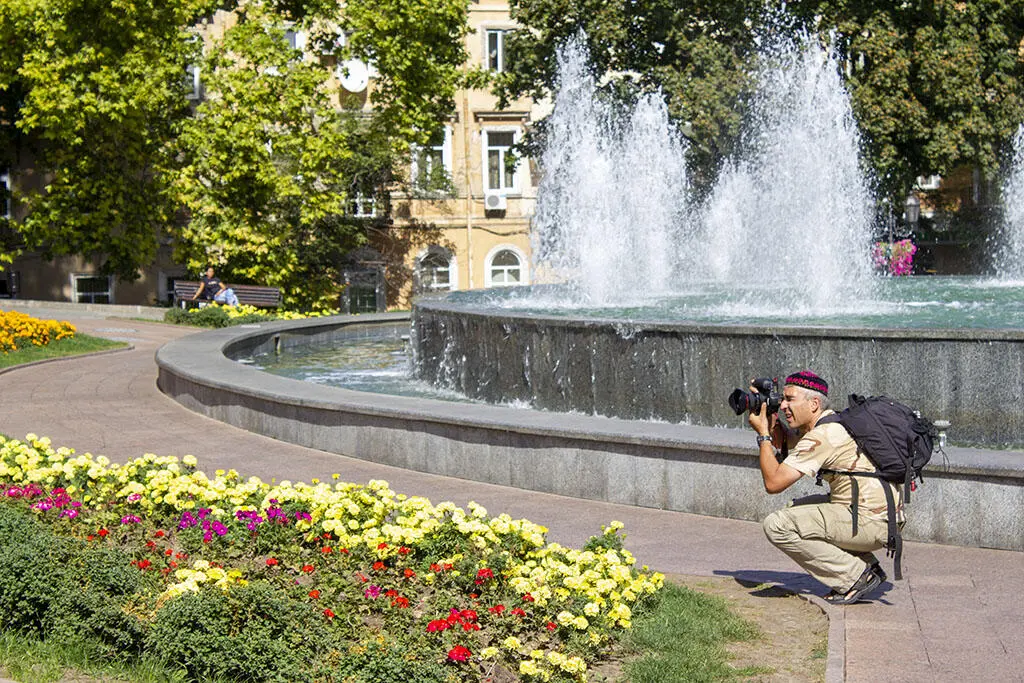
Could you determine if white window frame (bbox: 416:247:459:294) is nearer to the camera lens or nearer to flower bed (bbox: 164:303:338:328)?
flower bed (bbox: 164:303:338:328)

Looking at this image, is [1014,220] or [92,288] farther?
[92,288]

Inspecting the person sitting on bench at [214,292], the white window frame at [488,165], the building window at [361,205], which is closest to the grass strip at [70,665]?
the person sitting on bench at [214,292]

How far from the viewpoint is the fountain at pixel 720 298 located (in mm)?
11852

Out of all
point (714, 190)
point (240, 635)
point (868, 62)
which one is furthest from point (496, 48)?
point (240, 635)

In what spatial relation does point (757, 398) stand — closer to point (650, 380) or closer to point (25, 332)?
point (650, 380)

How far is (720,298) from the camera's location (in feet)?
70.5

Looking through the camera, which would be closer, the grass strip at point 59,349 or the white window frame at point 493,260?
the grass strip at point 59,349

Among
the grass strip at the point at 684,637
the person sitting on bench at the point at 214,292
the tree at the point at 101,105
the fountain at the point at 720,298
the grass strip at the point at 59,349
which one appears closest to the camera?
the grass strip at the point at 684,637

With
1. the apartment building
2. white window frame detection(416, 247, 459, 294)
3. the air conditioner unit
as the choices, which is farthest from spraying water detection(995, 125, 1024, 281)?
white window frame detection(416, 247, 459, 294)

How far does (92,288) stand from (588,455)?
35.5 metres

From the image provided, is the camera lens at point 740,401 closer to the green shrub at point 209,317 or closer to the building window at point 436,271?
the green shrub at point 209,317

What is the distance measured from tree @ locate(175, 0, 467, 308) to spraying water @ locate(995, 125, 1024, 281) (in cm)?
1395

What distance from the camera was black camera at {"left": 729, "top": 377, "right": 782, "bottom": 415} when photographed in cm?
725

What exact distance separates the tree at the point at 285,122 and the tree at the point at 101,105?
1.02 metres
